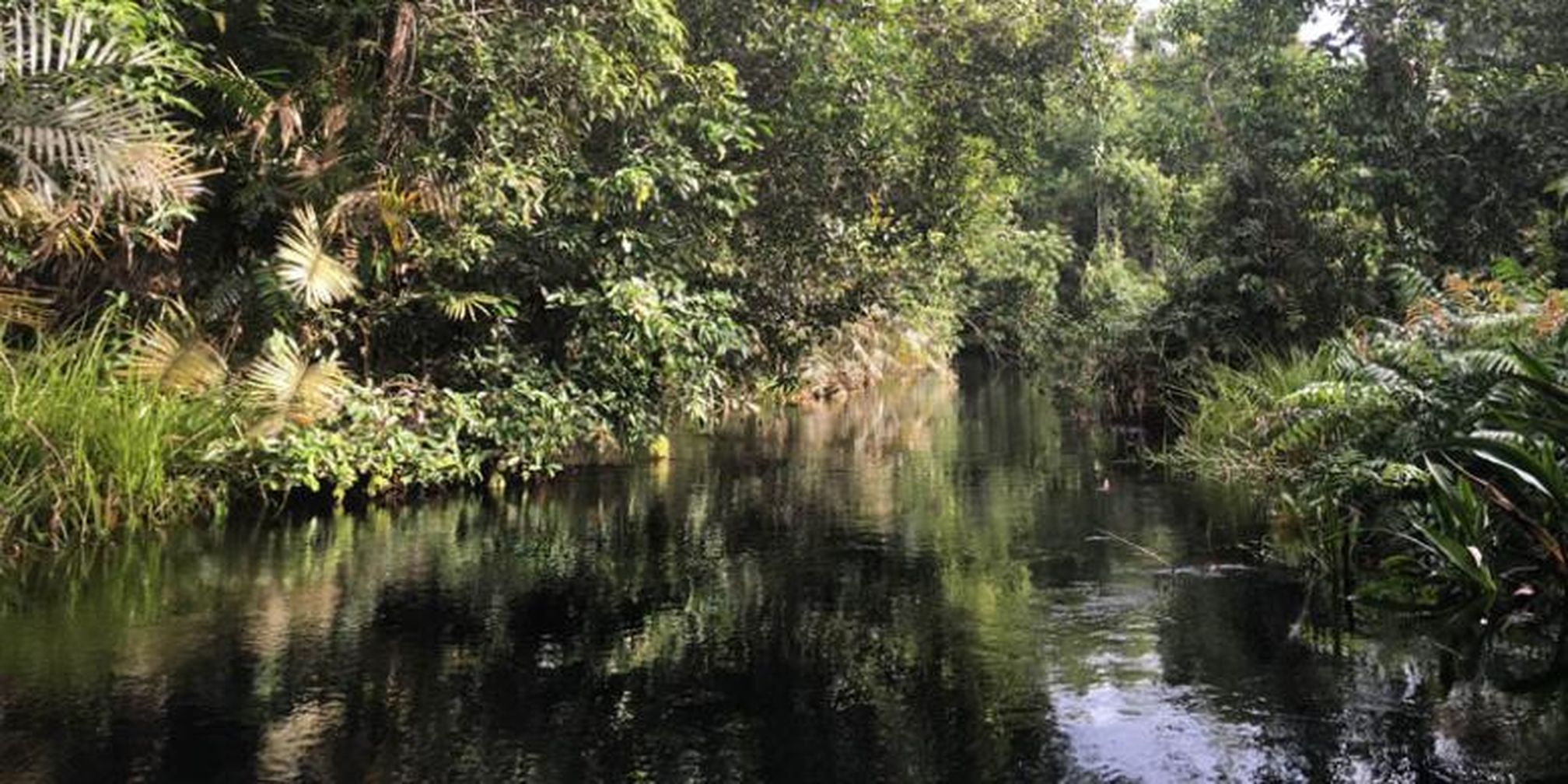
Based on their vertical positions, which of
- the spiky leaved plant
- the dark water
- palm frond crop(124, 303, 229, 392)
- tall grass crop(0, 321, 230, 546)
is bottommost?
the dark water

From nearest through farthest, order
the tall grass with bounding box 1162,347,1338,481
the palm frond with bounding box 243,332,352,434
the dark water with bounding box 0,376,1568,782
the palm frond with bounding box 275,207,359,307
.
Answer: the dark water with bounding box 0,376,1568,782 → the palm frond with bounding box 243,332,352,434 → the palm frond with bounding box 275,207,359,307 → the tall grass with bounding box 1162,347,1338,481

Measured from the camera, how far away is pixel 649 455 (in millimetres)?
15211

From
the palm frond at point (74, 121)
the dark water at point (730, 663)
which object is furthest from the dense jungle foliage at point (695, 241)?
the dark water at point (730, 663)

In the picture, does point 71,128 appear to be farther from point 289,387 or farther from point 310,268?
point 289,387

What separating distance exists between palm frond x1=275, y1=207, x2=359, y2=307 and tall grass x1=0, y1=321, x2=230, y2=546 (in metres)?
1.19

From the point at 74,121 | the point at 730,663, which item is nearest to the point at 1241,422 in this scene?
the point at 730,663

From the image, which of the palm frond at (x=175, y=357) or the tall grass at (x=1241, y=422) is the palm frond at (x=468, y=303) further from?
the tall grass at (x=1241, y=422)

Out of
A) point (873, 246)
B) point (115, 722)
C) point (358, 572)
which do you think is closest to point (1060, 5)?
point (873, 246)

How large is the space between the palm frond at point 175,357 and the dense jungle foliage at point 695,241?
3cm

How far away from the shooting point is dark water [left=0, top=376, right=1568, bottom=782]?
179 inches

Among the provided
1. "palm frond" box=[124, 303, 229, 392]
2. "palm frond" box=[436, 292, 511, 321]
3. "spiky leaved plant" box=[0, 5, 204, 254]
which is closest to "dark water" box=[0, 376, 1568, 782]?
"palm frond" box=[124, 303, 229, 392]

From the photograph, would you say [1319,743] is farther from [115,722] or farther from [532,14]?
[532,14]

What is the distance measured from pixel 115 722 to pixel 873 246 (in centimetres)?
1152

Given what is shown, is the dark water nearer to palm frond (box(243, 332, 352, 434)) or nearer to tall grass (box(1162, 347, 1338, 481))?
palm frond (box(243, 332, 352, 434))
